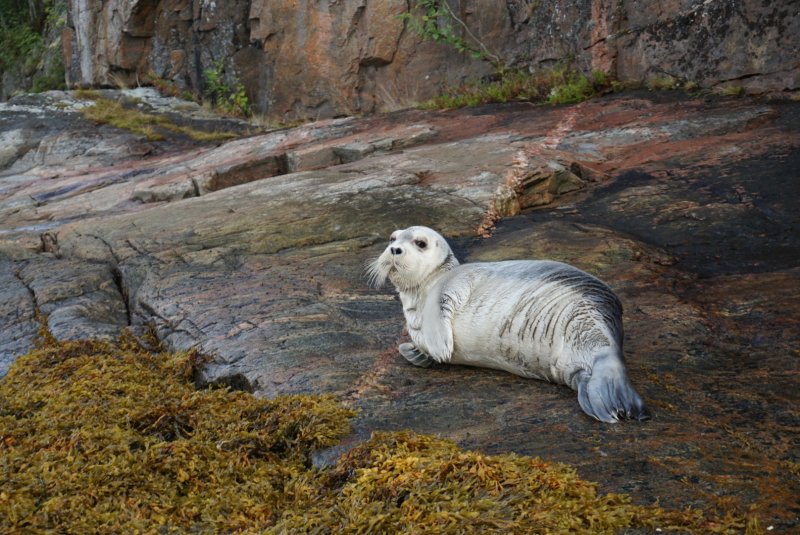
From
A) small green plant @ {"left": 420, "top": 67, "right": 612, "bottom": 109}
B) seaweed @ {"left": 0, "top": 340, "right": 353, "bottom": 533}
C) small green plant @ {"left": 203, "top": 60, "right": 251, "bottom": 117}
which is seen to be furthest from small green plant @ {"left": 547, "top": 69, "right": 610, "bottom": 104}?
small green plant @ {"left": 203, "top": 60, "right": 251, "bottom": 117}

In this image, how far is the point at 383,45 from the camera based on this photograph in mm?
14562

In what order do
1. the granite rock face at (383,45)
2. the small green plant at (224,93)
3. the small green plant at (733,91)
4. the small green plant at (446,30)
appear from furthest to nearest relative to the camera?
the small green plant at (224,93)
the small green plant at (446,30)
the granite rock face at (383,45)
the small green plant at (733,91)

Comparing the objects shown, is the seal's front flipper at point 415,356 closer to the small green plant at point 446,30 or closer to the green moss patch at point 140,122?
the small green plant at point 446,30

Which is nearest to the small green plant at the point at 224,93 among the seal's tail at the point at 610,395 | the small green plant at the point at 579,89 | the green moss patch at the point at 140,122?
the green moss patch at the point at 140,122

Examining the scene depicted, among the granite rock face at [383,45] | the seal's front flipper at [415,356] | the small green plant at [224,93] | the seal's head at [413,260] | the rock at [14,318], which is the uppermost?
the granite rock face at [383,45]

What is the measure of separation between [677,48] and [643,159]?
273 centimetres

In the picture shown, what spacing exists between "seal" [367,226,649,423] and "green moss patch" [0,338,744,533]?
697 mm

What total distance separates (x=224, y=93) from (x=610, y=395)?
15.2m

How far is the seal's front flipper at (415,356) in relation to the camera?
15.0 feet

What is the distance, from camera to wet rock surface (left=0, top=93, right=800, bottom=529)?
3365 mm

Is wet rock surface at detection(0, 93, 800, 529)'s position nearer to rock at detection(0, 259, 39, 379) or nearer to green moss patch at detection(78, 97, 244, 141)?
rock at detection(0, 259, 39, 379)

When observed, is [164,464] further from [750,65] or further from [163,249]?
[750,65]

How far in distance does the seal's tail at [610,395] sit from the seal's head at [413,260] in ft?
5.01

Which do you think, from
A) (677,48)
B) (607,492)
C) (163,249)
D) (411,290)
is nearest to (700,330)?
(411,290)
